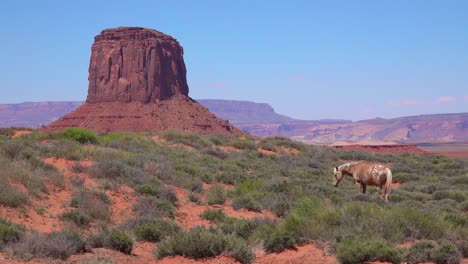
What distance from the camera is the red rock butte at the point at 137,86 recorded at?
85.3 meters

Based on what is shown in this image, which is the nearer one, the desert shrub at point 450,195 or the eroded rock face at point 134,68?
the desert shrub at point 450,195

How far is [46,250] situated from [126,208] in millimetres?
5190

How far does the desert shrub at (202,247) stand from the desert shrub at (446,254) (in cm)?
336

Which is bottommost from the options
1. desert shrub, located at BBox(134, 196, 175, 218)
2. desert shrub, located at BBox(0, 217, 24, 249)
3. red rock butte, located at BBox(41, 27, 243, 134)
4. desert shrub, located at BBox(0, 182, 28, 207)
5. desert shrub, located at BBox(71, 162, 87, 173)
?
desert shrub, located at BBox(134, 196, 175, 218)

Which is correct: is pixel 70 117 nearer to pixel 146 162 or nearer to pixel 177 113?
pixel 177 113

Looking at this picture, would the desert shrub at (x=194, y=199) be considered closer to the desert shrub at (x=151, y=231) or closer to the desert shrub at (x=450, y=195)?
the desert shrub at (x=151, y=231)

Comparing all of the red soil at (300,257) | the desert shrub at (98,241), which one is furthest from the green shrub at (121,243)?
the red soil at (300,257)

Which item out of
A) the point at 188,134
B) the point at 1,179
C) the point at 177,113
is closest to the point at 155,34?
the point at 177,113

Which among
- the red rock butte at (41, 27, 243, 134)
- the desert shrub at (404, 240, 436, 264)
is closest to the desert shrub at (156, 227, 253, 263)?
the desert shrub at (404, 240, 436, 264)

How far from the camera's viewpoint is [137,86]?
91.9m

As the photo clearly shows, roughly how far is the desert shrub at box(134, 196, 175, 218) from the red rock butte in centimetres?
6752

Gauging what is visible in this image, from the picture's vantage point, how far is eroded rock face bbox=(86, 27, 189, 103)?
302 feet

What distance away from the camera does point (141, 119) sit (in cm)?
8294

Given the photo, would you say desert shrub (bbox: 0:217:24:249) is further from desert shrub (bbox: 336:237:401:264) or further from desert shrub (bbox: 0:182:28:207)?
desert shrub (bbox: 336:237:401:264)
